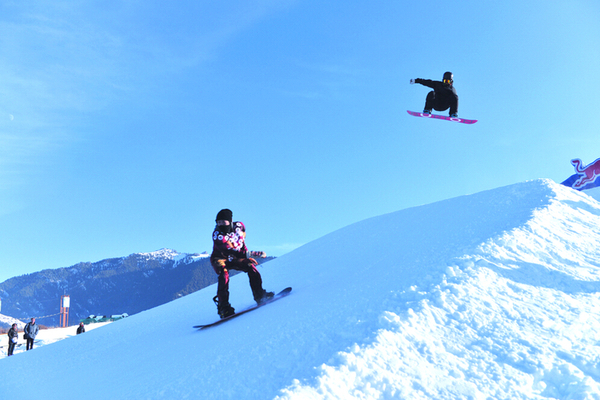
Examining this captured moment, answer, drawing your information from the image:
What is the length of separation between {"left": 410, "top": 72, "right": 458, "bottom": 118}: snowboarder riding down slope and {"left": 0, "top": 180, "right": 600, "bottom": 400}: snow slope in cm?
440

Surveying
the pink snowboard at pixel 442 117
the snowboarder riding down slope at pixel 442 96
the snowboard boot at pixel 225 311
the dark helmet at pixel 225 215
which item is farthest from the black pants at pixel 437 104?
the snowboard boot at pixel 225 311

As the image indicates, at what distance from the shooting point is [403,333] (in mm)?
4145

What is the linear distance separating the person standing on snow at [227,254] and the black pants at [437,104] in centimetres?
787

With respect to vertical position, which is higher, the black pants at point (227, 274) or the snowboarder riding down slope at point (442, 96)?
the snowboarder riding down slope at point (442, 96)

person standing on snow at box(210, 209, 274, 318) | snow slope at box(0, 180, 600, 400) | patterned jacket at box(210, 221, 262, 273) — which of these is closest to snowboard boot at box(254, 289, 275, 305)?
person standing on snow at box(210, 209, 274, 318)

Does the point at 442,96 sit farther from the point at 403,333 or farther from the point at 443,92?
the point at 403,333

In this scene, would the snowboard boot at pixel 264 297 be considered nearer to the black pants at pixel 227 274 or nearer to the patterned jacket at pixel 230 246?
the black pants at pixel 227 274

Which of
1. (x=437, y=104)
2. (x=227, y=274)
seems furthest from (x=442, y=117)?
(x=227, y=274)

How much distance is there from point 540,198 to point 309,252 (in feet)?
18.2

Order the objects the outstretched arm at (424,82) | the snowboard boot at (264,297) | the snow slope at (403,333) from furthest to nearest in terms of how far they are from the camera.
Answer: the outstretched arm at (424,82)
the snowboard boot at (264,297)
the snow slope at (403,333)

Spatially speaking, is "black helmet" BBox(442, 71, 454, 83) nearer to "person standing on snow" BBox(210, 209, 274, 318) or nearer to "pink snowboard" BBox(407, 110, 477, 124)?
"pink snowboard" BBox(407, 110, 477, 124)

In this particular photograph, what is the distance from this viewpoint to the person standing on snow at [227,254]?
22.2 feet

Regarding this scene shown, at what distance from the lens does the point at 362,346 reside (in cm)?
396

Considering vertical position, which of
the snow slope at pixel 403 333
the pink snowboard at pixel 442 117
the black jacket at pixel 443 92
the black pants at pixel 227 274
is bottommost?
the snow slope at pixel 403 333
